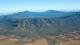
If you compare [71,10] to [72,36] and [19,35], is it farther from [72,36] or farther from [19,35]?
[19,35]

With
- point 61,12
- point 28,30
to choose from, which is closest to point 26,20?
point 28,30

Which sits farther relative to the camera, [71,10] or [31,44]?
[71,10]

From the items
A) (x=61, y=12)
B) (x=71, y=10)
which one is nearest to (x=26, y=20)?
(x=61, y=12)

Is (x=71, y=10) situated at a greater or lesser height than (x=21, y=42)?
greater

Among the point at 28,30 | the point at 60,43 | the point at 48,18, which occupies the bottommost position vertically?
the point at 60,43

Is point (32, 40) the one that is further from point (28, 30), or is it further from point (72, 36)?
point (72, 36)

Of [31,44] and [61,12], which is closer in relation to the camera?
[31,44]
